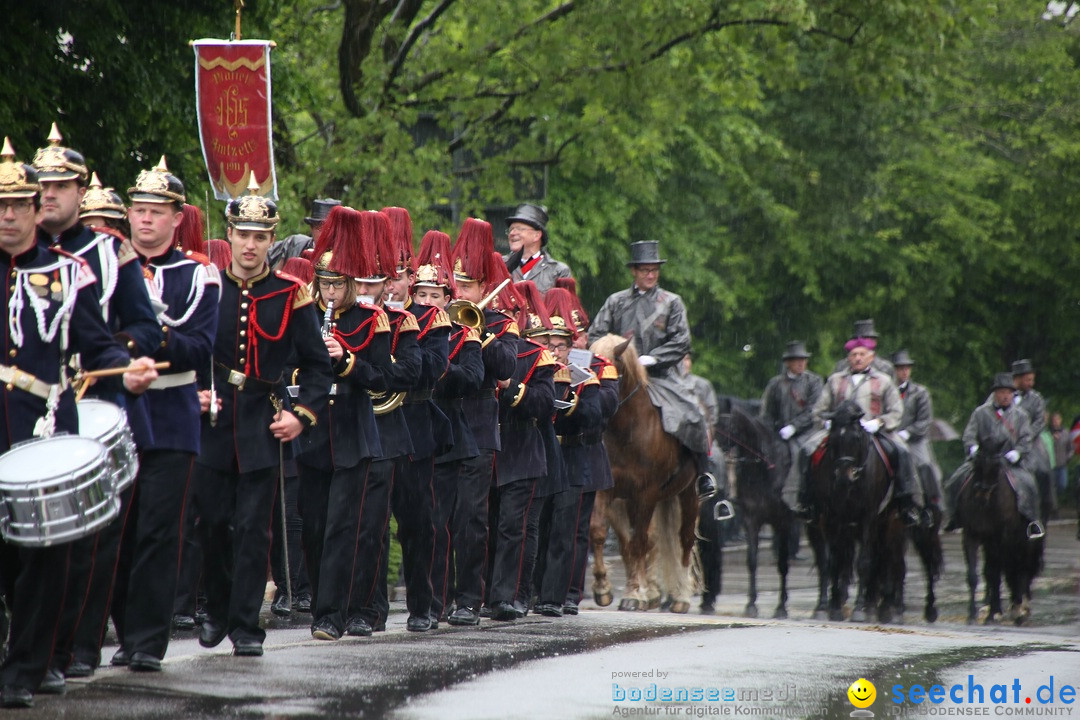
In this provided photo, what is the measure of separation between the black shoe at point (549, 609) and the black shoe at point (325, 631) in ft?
10.2

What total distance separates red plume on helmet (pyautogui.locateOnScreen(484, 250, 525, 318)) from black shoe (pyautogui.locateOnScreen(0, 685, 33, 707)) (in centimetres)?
541

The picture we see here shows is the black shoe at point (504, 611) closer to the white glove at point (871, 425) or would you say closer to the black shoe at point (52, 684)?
the black shoe at point (52, 684)

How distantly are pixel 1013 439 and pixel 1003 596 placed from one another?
2.06 m

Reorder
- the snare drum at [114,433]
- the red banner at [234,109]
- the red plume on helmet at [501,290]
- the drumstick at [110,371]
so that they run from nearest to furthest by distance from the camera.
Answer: the snare drum at [114,433], the drumstick at [110,371], the red plume on helmet at [501,290], the red banner at [234,109]

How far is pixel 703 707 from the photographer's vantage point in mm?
7922

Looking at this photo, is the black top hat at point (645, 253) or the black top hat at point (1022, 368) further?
the black top hat at point (1022, 368)

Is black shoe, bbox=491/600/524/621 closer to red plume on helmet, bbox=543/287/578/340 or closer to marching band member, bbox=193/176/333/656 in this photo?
red plume on helmet, bbox=543/287/578/340

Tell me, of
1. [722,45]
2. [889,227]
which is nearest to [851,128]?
[889,227]

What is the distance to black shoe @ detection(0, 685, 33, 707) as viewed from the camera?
712 cm

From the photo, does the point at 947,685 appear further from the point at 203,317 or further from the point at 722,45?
the point at 722,45

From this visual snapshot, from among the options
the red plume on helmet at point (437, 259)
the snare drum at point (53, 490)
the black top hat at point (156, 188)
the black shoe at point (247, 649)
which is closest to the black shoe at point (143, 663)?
the black shoe at point (247, 649)

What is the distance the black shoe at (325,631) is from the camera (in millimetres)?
9711

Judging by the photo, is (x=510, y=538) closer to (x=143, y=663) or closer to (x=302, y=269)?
(x=302, y=269)

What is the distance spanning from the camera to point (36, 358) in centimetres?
745
